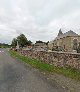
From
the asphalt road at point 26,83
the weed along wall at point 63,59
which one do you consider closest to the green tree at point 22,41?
the weed along wall at point 63,59

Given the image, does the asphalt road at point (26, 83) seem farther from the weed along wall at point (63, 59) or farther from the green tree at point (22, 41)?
the green tree at point (22, 41)

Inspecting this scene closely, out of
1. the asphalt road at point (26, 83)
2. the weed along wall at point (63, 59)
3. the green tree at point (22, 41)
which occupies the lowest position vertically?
the asphalt road at point (26, 83)

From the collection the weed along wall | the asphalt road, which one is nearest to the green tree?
the weed along wall

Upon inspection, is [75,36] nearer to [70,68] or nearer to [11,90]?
[70,68]

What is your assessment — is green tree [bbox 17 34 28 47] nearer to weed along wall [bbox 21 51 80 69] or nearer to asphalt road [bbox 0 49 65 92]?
weed along wall [bbox 21 51 80 69]

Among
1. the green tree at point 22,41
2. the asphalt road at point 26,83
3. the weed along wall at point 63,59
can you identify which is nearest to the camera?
the asphalt road at point 26,83

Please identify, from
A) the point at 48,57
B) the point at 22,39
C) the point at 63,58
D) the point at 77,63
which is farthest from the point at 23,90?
the point at 22,39

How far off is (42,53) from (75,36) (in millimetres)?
48182

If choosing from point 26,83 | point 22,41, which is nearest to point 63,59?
point 26,83

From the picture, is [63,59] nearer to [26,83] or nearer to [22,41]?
[26,83]

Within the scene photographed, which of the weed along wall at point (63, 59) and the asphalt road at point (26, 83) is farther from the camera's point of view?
the weed along wall at point (63, 59)

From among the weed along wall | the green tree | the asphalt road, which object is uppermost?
the green tree

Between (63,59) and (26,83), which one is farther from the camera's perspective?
(63,59)

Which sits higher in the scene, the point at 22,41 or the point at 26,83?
the point at 22,41
